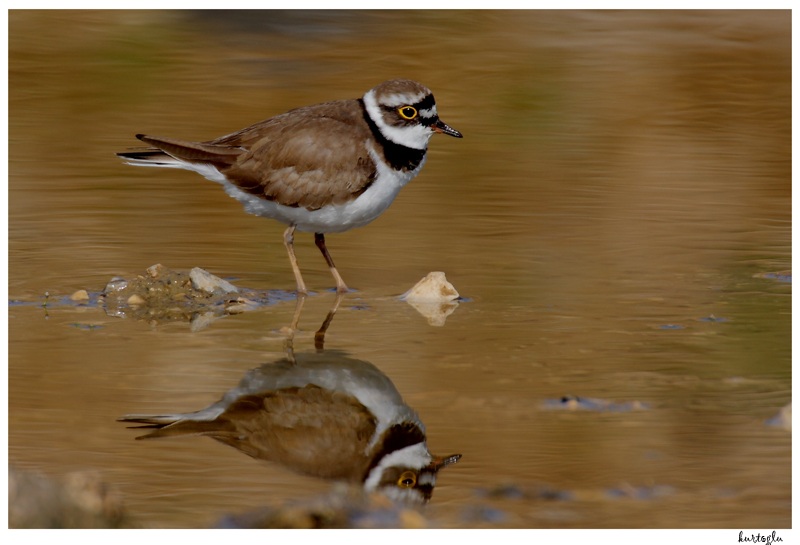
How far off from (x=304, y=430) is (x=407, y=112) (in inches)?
117

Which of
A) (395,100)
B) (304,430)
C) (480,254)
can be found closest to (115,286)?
(395,100)

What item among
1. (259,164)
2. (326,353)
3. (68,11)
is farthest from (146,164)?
(68,11)

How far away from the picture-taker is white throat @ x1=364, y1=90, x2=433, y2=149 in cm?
775

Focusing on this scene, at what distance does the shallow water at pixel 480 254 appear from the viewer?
5039mm

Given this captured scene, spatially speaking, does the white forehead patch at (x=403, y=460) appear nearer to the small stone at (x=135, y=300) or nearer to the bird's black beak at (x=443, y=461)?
the bird's black beak at (x=443, y=461)

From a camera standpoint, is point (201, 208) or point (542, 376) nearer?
point (542, 376)

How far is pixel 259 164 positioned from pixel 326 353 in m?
1.69

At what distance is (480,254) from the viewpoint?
8.47 m

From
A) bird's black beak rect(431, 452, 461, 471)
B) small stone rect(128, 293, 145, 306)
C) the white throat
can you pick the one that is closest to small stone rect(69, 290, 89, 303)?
small stone rect(128, 293, 145, 306)

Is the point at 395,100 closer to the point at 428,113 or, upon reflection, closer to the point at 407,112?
the point at 407,112

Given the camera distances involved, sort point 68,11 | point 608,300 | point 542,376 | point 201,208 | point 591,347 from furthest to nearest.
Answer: point 68,11 < point 201,208 < point 608,300 < point 591,347 < point 542,376

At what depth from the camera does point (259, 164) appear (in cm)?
770

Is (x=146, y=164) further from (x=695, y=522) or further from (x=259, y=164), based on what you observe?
(x=695, y=522)

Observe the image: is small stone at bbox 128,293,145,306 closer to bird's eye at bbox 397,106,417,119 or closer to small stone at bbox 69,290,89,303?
small stone at bbox 69,290,89,303
